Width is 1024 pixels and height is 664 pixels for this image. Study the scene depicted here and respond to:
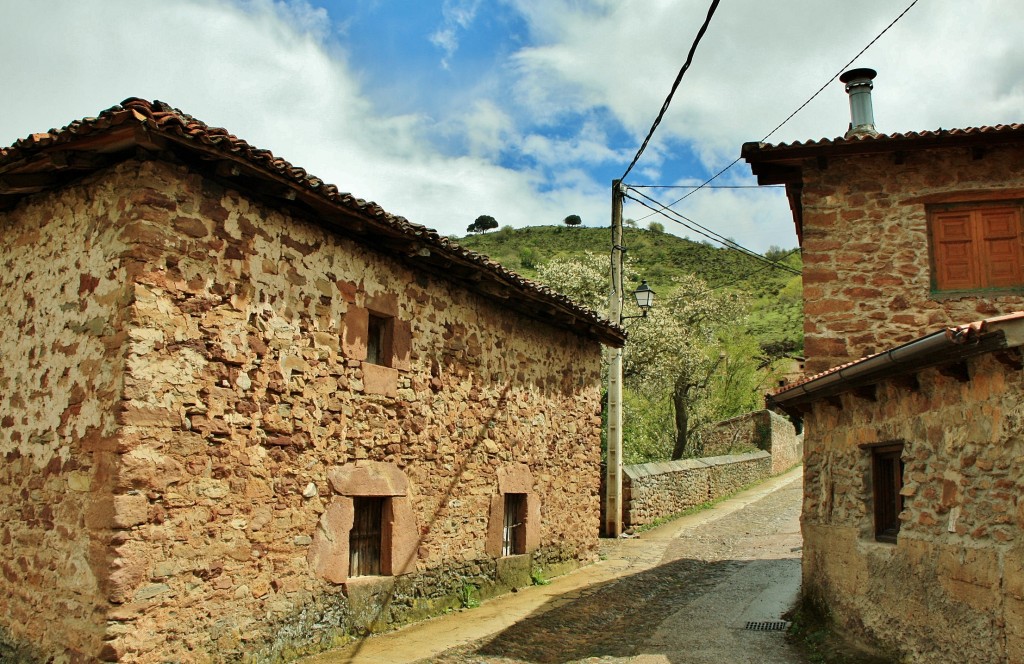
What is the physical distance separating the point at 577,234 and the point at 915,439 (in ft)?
189

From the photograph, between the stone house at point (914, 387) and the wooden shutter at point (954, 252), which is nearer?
the stone house at point (914, 387)

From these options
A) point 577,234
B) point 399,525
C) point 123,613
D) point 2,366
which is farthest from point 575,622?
point 577,234

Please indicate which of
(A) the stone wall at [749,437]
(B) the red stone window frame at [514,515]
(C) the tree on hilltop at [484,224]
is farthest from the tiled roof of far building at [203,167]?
(C) the tree on hilltop at [484,224]

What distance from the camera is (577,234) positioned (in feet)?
207

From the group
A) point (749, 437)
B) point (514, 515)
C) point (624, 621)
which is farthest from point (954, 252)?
point (749, 437)

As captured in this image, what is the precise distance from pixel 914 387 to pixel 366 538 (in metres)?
5.26

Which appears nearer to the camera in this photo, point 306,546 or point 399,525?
point 306,546

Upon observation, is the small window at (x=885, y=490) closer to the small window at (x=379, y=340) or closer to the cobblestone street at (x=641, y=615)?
the cobblestone street at (x=641, y=615)

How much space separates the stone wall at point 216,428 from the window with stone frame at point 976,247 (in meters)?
5.91

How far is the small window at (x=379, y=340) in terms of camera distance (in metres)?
8.05

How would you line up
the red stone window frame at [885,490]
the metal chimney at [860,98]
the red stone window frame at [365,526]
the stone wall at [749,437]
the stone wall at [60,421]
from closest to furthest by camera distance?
the stone wall at [60,421], the red stone window frame at [885,490], the red stone window frame at [365,526], the metal chimney at [860,98], the stone wall at [749,437]

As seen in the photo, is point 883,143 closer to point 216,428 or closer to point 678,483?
point 216,428

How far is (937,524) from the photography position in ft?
19.4

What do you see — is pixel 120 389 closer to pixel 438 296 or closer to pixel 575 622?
pixel 438 296
